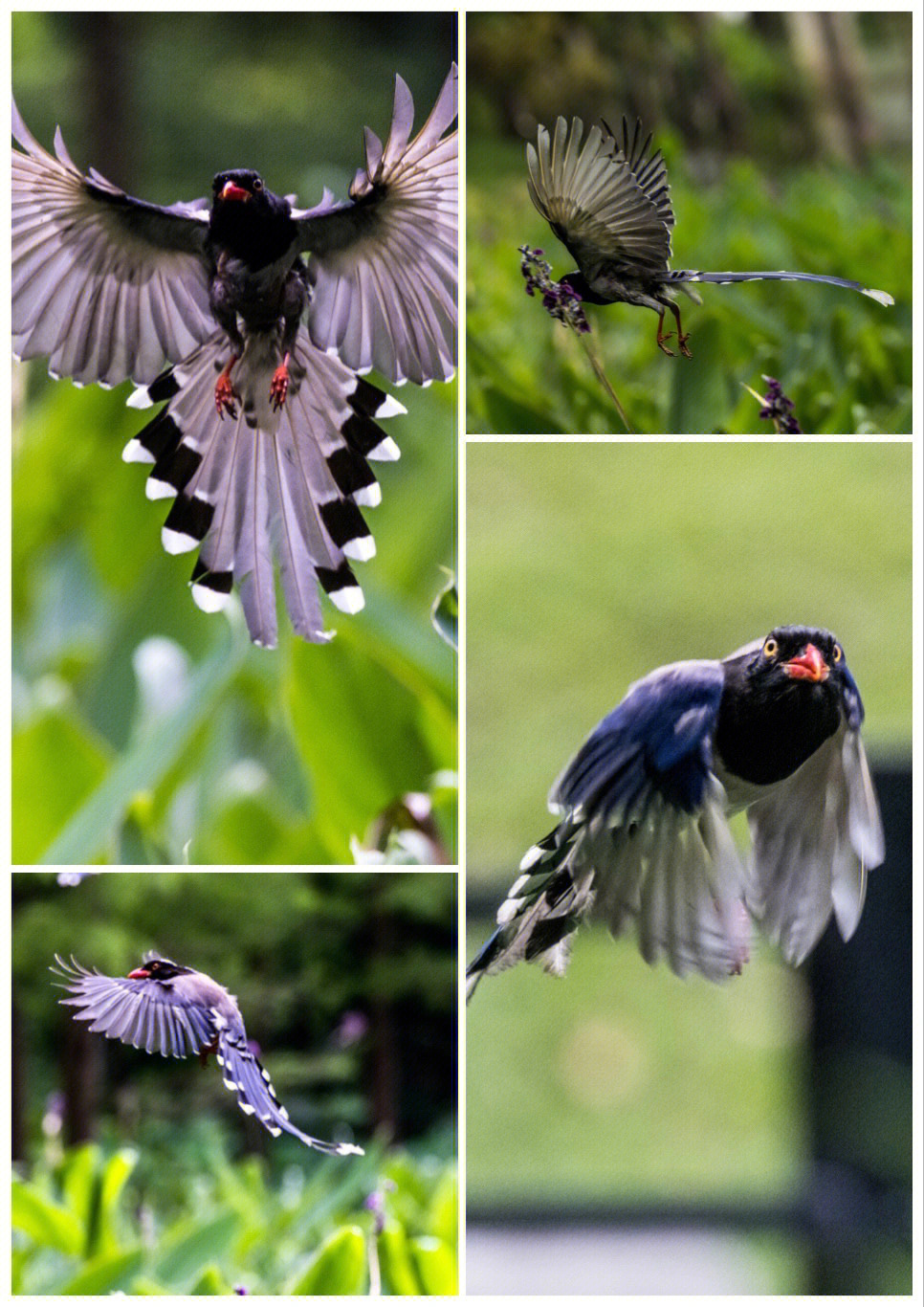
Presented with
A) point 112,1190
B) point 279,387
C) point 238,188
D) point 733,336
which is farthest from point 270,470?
point 112,1190

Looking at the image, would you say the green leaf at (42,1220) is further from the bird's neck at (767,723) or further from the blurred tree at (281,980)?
the bird's neck at (767,723)

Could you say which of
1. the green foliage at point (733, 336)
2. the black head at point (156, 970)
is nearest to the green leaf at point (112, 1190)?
the black head at point (156, 970)

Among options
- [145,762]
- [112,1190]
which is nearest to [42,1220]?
[112,1190]

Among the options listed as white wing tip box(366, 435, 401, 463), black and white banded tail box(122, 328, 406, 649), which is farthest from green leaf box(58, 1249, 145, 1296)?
white wing tip box(366, 435, 401, 463)

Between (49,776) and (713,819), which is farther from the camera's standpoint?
(49,776)

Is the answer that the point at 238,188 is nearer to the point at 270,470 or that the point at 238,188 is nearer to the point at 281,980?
the point at 270,470

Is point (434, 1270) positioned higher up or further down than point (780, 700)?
further down

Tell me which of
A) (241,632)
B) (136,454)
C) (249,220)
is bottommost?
(241,632)
